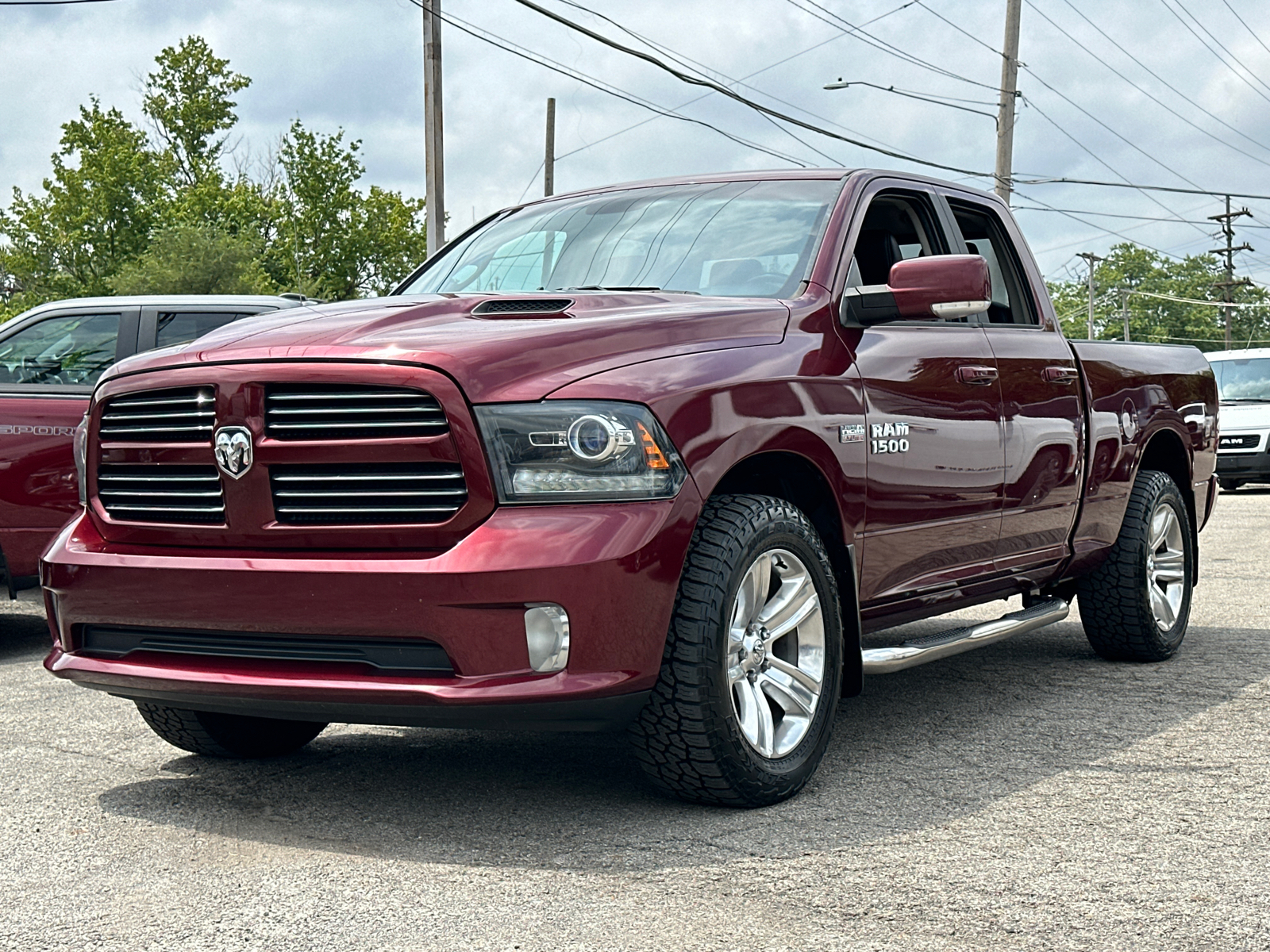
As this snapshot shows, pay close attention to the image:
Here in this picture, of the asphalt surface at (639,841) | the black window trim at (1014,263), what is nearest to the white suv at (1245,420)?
the black window trim at (1014,263)

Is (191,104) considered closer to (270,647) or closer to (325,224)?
(325,224)

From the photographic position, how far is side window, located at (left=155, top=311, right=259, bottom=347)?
8.55 meters

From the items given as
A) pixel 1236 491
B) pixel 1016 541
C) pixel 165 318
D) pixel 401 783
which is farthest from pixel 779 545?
pixel 1236 491

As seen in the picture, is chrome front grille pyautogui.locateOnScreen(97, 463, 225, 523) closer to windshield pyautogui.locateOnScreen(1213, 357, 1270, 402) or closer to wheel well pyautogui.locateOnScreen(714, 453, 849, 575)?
wheel well pyautogui.locateOnScreen(714, 453, 849, 575)

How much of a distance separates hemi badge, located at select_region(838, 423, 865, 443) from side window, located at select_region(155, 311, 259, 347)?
4887 millimetres

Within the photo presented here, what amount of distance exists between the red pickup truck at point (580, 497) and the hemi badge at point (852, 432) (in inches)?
0.6

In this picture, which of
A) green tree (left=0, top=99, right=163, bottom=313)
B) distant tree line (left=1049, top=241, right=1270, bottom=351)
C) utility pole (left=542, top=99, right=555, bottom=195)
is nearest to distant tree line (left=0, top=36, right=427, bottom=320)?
green tree (left=0, top=99, right=163, bottom=313)

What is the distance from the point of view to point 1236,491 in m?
23.7

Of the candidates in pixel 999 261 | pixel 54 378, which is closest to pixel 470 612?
pixel 999 261

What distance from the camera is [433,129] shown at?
1727 cm

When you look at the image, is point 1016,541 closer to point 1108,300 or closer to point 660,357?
point 660,357

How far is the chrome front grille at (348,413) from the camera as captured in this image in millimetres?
3809

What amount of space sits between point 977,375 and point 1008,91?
25517mm

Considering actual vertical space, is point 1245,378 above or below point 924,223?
below
